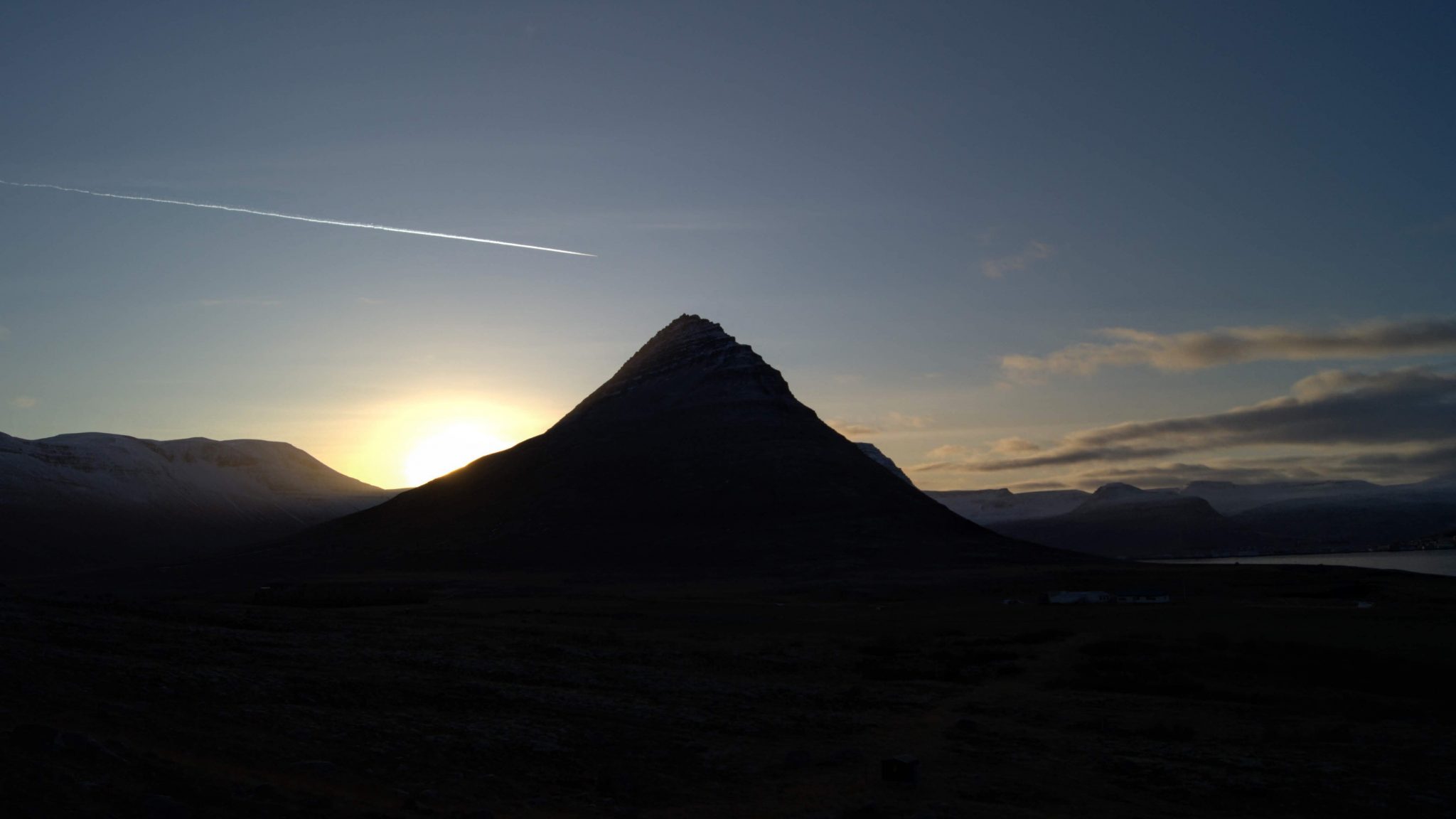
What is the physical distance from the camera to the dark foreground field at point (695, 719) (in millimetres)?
21297

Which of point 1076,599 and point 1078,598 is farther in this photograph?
point 1078,598

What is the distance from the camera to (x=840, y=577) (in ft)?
416

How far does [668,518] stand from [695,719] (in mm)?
137643

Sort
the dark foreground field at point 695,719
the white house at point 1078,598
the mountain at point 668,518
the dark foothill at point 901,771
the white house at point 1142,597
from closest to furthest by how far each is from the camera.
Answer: the dark foreground field at point 695,719
the dark foothill at point 901,771
the white house at point 1142,597
the white house at point 1078,598
the mountain at point 668,518

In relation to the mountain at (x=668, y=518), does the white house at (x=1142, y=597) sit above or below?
below

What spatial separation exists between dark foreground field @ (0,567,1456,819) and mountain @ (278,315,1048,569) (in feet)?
308

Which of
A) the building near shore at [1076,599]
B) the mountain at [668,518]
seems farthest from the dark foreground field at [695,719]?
the mountain at [668,518]

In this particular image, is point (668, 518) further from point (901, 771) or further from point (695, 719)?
point (901, 771)

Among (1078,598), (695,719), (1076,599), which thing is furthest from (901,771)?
(1078,598)

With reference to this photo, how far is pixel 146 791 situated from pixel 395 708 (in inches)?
431

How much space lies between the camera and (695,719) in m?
32.1

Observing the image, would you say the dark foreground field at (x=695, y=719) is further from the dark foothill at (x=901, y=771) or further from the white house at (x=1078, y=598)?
the white house at (x=1078, y=598)

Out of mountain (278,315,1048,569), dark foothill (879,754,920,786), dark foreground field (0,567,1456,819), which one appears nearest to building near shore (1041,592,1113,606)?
dark foreground field (0,567,1456,819)

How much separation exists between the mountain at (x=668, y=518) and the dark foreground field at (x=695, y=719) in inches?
3699
